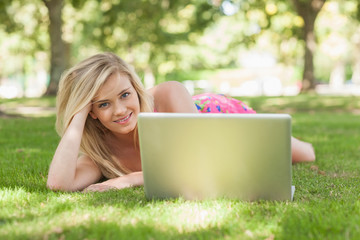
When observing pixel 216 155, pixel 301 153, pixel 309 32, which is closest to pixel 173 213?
pixel 216 155

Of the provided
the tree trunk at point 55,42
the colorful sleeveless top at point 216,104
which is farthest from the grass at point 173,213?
the tree trunk at point 55,42

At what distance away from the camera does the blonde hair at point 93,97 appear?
303 centimetres

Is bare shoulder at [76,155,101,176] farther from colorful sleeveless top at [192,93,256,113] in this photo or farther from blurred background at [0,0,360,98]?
blurred background at [0,0,360,98]

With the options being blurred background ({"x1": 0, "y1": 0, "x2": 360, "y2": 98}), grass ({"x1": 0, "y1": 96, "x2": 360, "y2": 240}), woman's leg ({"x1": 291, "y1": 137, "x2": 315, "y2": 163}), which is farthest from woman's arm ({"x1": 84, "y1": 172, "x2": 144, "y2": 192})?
blurred background ({"x1": 0, "y1": 0, "x2": 360, "y2": 98})

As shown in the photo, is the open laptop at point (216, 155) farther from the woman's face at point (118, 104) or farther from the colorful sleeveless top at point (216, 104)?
the colorful sleeveless top at point (216, 104)

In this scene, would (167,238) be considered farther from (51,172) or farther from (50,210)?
(51,172)

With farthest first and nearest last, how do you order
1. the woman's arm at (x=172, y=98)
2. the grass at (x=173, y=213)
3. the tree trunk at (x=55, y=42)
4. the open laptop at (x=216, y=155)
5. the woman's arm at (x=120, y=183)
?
the tree trunk at (x=55, y=42)
the woman's arm at (x=172, y=98)
the woman's arm at (x=120, y=183)
the open laptop at (x=216, y=155)
the grass at (x=173, y=213)

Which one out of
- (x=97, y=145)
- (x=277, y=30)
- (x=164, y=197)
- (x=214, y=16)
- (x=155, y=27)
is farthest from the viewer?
(x=277, y=30)

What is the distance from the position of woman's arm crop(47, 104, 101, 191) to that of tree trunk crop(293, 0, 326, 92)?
1565 centimetres

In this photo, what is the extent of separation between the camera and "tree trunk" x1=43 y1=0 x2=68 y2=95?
13867mm

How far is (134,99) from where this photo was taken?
10.2 feet

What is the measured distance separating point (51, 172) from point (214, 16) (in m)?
15.3

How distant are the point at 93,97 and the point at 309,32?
54.8 ft

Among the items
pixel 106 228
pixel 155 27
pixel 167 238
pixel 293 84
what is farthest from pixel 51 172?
pixel 293 84
